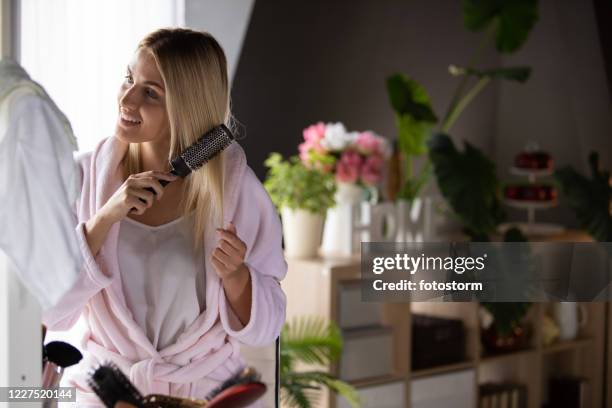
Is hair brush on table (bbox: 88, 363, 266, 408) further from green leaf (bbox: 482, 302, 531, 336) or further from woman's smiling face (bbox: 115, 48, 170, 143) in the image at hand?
green leaf (bbox: 482, 302, 531, 336)

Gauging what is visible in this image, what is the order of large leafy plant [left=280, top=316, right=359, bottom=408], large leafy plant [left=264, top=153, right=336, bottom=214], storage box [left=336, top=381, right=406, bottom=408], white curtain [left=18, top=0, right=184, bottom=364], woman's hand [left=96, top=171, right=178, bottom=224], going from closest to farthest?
woman's hand [left=96, top=171, right=178, bottom=224] < white curtain [left=18, top=0, right=184, bottom=364] < large leafy plant [left=280, top=316, right=359, bottom=408] < large leafy plant [left=264, top=153, right=336, bottom=214] < storage box [left=336, top=381, right=406, bottom=408]

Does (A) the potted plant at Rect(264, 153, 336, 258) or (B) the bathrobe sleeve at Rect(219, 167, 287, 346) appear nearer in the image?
(B) the bathrobe sleeve at Rect(219, 167, 287, 346)

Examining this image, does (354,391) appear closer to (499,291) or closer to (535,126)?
(499,291)

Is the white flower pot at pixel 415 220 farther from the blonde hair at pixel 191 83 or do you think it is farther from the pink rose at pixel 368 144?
the blonde hair at pixel 191 83

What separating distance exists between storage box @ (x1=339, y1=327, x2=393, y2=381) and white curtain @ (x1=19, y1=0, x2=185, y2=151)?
1226mm

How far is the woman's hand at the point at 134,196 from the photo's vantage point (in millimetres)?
1409

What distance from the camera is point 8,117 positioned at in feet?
4.01

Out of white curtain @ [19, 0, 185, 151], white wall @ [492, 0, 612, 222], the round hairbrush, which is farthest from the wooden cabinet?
the round hairbrush

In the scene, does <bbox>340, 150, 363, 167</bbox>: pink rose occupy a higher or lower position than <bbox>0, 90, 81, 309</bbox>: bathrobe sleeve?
lower

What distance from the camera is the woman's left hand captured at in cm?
146

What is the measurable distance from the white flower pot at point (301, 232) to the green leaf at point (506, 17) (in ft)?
3.58

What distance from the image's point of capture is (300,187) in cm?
301

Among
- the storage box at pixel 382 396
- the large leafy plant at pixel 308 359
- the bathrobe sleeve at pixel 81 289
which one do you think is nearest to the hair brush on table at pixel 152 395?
the bathrobe sleeve at pixel 81 289

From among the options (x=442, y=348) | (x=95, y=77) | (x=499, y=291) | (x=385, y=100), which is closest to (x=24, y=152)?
(x=95, y=77)
